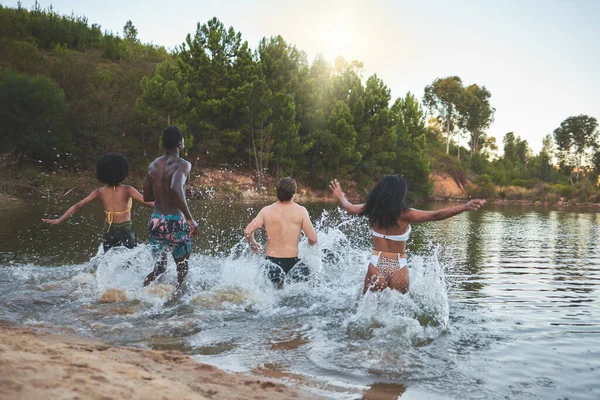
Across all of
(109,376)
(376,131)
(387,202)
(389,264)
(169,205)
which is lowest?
(109,376)

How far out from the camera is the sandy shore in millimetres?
2996

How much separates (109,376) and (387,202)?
3.77 metres

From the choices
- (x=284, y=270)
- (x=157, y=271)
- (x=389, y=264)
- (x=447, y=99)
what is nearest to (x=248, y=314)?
(x=284, y=270)

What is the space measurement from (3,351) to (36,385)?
81 cm

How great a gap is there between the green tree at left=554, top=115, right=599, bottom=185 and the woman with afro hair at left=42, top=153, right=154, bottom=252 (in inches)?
3670

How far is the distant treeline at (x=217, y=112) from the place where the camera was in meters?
34.8

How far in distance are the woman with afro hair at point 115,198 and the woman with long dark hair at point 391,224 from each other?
3813 mm

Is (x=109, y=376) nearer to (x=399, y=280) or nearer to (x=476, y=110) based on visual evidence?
(x=399, y=280)

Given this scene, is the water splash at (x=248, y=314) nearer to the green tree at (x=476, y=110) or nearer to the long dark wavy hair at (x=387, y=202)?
the long dark wavy hair at (x=387, y=202)

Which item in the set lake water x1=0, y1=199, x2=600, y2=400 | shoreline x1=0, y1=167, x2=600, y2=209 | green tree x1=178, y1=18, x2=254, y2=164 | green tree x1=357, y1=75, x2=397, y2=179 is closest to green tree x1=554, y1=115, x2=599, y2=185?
shoreline x1=0, y1=167, x2=600, y2=209

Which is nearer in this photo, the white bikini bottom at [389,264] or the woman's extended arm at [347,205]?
the white bikini bottom at [389,264]

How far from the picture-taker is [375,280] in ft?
21.0

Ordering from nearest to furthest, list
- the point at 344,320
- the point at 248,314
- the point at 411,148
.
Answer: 1. the point at 344,320
2. the point at 248,314
3. the point at 411,148

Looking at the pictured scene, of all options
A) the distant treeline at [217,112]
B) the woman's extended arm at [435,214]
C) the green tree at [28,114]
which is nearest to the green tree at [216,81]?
the distant treeline at [217,112]
